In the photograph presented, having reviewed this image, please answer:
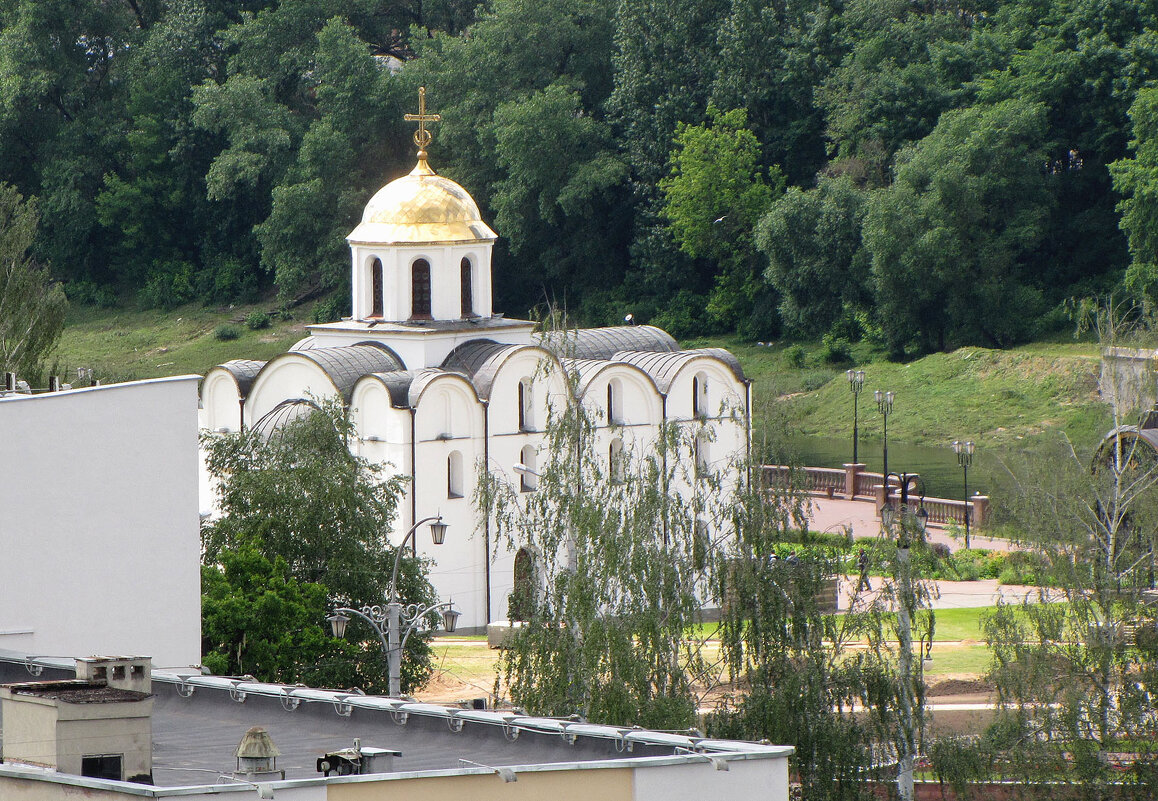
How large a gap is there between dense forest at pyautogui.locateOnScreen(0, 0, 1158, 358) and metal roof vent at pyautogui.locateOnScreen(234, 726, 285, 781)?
52634 millimetres

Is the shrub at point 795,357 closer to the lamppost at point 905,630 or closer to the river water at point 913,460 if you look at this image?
the river water at point 913,460

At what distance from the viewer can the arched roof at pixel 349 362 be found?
38625 mm

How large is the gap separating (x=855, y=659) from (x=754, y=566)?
1677mm

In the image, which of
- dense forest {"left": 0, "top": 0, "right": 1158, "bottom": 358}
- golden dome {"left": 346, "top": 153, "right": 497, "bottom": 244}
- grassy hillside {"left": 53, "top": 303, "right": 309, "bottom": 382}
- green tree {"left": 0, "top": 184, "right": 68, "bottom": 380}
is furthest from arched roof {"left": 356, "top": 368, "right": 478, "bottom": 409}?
grassy hillside {"left": 53, "top": 303, "right": 309, "bottom": 382}

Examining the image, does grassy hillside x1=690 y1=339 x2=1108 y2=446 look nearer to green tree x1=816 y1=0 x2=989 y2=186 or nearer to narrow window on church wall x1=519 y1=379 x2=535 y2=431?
green tree x1=816 y1=0 x2=989 y2=186

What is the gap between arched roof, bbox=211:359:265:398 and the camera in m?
40.1

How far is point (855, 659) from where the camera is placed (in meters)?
24.8

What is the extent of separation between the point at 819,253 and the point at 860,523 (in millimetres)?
24794

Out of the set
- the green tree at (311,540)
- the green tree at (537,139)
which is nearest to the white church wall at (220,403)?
the green tree at (311,540)

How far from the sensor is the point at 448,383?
1508 inches

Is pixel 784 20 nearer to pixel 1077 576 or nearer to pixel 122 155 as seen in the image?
pixel 122 155

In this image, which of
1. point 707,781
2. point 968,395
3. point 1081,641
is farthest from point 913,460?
point 707,781

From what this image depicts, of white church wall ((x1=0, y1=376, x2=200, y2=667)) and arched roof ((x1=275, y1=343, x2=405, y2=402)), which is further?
arched roof ((x1=275, y1=343, x2=405, y2=402))

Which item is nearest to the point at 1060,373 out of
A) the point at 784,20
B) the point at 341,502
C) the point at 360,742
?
the point at 784,20
